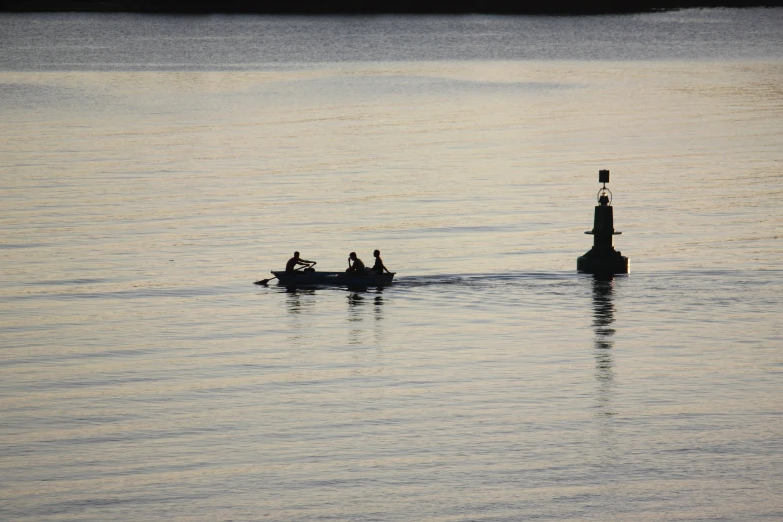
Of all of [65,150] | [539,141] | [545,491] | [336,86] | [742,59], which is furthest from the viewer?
[742,59]

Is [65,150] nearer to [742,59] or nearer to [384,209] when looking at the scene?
[384,209]

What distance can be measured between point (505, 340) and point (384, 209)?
26514 millimetres

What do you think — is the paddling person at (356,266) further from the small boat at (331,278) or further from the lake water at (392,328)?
the lake water at (392,328)

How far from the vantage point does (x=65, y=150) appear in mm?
84062

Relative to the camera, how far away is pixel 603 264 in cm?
4806

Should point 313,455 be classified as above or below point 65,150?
below

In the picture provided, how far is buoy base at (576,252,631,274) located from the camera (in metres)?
48.1

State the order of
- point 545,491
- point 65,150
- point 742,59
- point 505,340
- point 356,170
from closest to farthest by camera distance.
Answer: point 545,491
point 505,340
point 356,170
point 65,150
point 742,59

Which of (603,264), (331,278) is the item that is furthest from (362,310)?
(603,264)

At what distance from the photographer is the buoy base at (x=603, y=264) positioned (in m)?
48.1

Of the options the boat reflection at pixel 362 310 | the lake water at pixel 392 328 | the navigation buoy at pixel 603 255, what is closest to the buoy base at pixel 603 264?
the navigation buoy at pixel 603 255

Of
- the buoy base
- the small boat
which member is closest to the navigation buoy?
the buoy base

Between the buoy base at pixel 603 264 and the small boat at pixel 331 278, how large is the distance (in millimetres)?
7302

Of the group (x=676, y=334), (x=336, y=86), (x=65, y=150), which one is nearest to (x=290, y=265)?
(x=676, y=334)
